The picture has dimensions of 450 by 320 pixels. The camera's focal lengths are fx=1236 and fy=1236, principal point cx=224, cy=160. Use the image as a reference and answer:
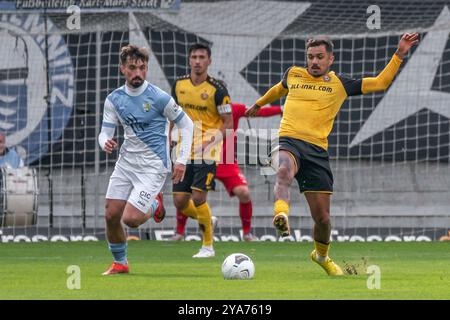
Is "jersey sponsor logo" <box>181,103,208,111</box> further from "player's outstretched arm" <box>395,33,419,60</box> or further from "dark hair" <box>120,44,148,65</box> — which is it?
"player's outstretched arm" <box>395,33,419,60</box>

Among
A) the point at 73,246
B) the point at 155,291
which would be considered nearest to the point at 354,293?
the point at 155,291

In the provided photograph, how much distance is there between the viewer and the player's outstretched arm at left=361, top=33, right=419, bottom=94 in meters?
10.5

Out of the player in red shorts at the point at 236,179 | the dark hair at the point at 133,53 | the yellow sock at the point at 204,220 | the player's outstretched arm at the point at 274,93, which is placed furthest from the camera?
the player in red shorts at the point at 236,179

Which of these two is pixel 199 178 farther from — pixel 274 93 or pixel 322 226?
pixel 322 226

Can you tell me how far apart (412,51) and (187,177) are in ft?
21.1

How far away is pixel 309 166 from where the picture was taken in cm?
1060

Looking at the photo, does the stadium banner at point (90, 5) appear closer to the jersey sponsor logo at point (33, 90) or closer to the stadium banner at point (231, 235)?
the jersey sponsor logo at point (33, 90)

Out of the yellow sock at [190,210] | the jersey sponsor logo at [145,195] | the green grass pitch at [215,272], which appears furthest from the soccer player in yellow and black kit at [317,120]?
the yellow sock at [190,210]

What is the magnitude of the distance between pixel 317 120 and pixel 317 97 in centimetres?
21

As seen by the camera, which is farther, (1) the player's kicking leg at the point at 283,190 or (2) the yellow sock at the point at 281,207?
(2) the yellow sock at the point at 281,207

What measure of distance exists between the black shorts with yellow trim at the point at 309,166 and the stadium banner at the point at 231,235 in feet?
23.6

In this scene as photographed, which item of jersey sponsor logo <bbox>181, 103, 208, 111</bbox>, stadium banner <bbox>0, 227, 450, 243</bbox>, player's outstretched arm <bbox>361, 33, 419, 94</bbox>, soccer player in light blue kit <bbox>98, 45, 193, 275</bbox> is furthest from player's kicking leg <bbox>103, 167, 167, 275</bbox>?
stadium banner <bbox>0, 227, 450, 243</bbox>

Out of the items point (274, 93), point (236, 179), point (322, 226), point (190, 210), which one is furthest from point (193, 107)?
point (322, 226)

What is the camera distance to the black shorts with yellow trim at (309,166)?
34.6ft
